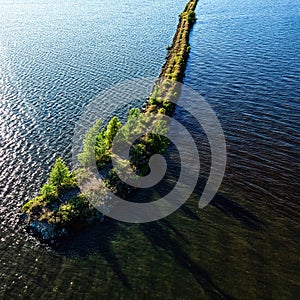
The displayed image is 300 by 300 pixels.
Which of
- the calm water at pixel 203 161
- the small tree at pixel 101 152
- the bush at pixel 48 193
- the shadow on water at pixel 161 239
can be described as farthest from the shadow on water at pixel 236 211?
the bush at pixel 48 193

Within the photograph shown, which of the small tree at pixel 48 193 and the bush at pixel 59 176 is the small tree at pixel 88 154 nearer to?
the bush at pixel 59 176

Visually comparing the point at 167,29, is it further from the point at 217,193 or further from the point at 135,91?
the point at 217,193

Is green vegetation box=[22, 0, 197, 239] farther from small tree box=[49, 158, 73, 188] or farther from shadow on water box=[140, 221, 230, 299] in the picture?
shadow on water box=[140, 221, 230, 299]

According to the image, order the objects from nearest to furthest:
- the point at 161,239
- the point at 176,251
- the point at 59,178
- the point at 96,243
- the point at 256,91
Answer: the point at 176,251 < the point at 96,243 < the point at 161,239 < the point at 59,178 < the point at 256,91

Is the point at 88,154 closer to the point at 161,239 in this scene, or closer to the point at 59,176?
the point at 59,176

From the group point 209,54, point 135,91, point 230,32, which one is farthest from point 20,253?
point 230,32

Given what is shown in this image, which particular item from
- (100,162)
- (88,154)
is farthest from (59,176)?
(100,162)
